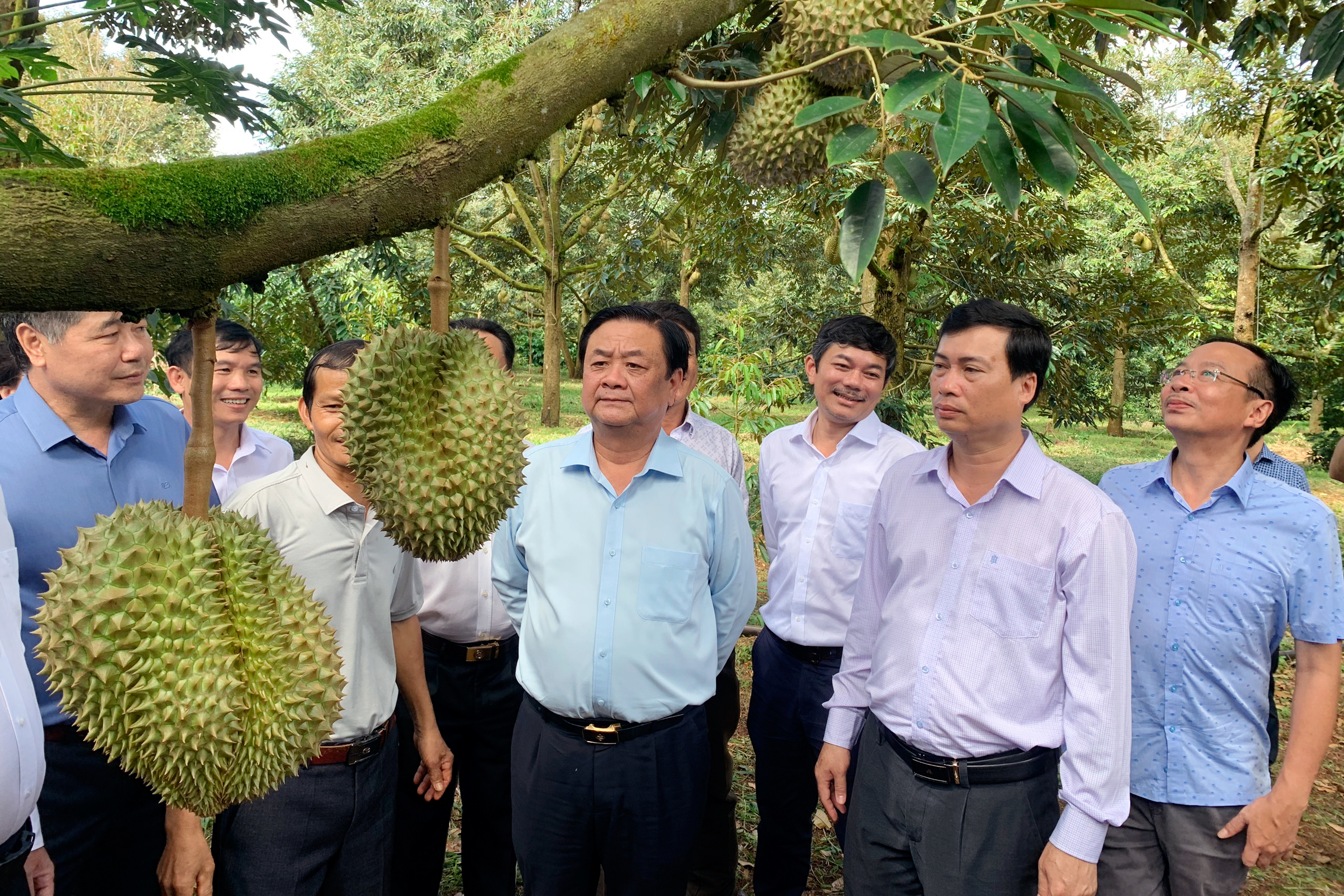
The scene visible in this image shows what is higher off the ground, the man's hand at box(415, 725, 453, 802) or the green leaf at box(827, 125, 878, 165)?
the green leaf at box(827, 125, 878, 165)

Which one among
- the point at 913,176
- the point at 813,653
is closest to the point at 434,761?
the point at 813,653

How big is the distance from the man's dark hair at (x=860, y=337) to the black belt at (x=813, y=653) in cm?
105

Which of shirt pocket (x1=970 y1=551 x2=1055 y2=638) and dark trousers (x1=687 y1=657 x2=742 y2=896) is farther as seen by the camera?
dark trousers (x1=687 y1=657 x2=742 y2=896)

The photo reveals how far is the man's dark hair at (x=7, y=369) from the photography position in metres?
3.60

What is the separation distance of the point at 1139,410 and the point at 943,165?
24.8 m

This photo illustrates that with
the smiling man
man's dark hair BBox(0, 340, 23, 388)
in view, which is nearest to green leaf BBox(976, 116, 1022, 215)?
the smiling man

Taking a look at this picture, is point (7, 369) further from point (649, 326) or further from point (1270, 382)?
point (1270, 382)

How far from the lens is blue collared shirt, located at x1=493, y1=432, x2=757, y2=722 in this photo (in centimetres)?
247

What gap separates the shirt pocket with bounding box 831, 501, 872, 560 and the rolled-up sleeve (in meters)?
1.08

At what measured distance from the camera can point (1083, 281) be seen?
8.05 metres

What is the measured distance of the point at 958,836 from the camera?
2145 millimetres

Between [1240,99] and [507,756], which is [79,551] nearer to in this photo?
[507,756]

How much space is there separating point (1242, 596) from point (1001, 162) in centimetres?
170

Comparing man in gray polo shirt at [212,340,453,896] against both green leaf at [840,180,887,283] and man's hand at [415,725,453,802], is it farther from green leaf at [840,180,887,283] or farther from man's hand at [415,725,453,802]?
green leaf at [840,180,887,283]
